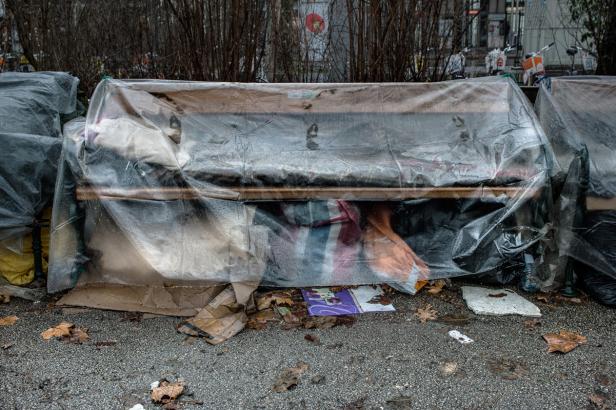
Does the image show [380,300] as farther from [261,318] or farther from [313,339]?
[261,318]

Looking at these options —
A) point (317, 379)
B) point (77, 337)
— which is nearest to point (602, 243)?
point (317, 379)

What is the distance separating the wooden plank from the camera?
362 centimetres

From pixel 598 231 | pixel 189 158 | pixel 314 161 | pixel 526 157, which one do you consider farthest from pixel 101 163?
pixel 598 231

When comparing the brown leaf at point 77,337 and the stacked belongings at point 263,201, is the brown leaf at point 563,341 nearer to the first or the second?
the stacked belongings at point 263,201

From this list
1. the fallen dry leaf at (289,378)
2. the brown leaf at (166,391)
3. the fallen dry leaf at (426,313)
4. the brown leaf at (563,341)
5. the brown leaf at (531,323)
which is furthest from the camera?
the fallen dry leaf at (426,313)

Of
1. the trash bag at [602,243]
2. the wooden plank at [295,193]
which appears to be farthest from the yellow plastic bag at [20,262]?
the trash bag at [602,243]

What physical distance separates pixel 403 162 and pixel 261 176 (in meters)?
1.01

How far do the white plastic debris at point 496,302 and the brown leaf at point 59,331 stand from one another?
8.20ft

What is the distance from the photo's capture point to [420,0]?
488cm

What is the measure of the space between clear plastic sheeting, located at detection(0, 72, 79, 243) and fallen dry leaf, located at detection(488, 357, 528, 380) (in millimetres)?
2995

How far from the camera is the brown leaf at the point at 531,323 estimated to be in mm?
3463

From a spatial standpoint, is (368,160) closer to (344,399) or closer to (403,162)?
(403,162)

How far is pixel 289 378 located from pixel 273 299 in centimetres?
90

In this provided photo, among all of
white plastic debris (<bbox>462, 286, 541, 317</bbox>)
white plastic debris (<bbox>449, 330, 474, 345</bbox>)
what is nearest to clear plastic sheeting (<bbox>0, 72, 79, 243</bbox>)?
white plastic debris (<bbox>449, 330, 474, 345</bbox>)
